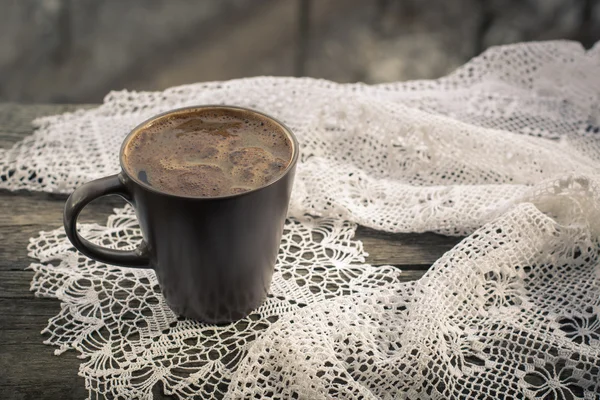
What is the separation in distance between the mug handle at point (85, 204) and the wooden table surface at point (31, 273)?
10 cm

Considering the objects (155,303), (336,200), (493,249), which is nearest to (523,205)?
(493,249)

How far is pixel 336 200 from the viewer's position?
89 centimetres

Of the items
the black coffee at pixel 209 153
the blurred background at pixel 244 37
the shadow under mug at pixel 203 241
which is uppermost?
the black coffee at pixel 209 153

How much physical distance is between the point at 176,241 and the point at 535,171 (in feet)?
1.65

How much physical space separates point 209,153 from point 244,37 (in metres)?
2.00

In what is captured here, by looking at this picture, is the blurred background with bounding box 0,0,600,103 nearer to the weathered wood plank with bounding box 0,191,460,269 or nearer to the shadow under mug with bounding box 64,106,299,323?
the weathered wood plank with bounding box 0,191,460,269

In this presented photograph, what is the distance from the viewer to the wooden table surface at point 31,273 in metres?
0.67

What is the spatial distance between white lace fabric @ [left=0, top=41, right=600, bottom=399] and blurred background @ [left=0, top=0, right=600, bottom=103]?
4.56 ft

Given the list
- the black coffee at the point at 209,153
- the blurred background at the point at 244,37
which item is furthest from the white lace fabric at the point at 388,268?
the blurred background at the point at 244,37

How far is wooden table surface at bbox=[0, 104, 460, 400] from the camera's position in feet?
2.19

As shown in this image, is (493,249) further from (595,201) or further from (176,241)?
(176,241)

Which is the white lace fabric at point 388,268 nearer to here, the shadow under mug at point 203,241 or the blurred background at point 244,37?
the shadow under mug at point 203,241

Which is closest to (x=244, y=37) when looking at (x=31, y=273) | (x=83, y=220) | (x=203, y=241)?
(x=83, y=220)

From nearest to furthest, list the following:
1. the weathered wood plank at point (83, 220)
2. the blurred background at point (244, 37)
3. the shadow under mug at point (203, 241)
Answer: the shadow under mug at point (203, 241) < the weathered wood plank at point (83, 220) < the blurred background at point (244, 37)
